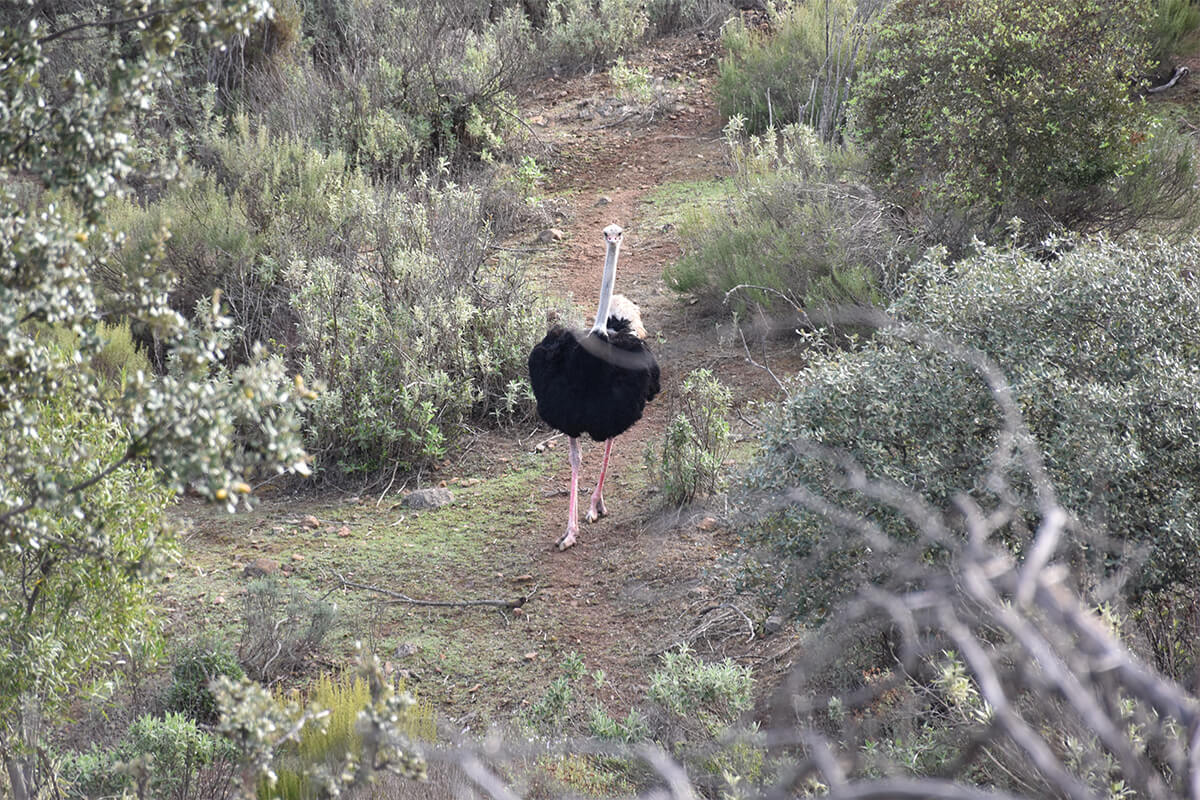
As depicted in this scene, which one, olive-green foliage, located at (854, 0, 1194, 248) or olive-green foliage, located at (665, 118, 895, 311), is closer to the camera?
olive-green foliage, located at (854, 0, 1194, 248)

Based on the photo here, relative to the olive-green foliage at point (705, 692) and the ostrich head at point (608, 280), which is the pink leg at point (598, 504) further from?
the olive-green foliage at point (705, 692)

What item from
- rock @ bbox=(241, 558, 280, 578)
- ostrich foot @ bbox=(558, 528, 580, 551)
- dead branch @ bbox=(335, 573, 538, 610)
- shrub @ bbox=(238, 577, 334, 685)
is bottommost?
ostrich foot @ bbox=(558, 528, 580, 551)

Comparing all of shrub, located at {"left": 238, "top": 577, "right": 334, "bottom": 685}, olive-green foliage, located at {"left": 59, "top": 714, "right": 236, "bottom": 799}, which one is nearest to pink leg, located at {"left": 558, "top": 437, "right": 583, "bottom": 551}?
shrub, located at {"left": 238, "top": 577, "right": 334, "bottom": 685}

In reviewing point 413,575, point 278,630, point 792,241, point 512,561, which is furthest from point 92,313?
point 792,241

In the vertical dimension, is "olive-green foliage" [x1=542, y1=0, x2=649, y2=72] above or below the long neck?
below

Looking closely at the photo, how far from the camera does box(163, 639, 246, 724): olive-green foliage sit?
4.44 m

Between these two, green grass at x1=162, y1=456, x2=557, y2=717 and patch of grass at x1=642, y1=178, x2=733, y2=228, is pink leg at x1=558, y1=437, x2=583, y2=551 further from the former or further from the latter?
patch of grass at x1=642, y1=178, x2=733, y2=228

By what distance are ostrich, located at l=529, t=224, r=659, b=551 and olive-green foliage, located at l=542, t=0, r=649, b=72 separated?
840cm

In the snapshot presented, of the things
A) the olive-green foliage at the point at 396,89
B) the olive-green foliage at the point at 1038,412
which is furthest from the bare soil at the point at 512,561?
the olive-green foliage at the point at 396,89

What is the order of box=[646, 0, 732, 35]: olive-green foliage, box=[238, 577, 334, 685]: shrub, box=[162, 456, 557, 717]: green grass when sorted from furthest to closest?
box=[646, 0, 732, 35]: olive-green foliage, box=[162, 456, 557, 717]: green grass, box=[238, 577, 334, 685]: shrub

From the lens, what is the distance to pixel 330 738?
3.71 meters

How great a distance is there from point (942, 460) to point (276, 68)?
932 cm

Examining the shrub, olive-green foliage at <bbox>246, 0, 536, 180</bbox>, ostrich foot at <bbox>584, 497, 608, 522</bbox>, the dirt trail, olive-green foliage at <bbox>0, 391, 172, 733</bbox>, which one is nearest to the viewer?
olive-green foliage at <bbox>0, 391, 172, 733</bbox>

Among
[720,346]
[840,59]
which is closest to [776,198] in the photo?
[720,346]
